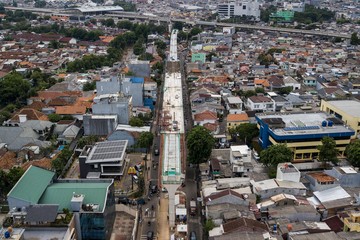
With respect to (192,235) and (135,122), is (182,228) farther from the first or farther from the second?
(135,122)

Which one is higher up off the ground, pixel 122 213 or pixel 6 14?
pixel 6 14

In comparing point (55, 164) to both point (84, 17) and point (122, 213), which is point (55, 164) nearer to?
point (122, 213)

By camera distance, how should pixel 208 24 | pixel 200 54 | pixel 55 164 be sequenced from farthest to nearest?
pixel 208 24 → pixel 200 54 → pixel 55 164

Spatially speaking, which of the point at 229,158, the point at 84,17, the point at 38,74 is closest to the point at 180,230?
the point at 229,158

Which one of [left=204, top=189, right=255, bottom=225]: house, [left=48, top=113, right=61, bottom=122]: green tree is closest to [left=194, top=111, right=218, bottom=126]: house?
[left=48, top=113, right=61, bottom=122]: green tree

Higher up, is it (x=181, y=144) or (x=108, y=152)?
(x=108, y=152)

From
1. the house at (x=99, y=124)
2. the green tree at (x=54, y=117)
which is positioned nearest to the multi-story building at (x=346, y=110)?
the house at (x=99, y=124)

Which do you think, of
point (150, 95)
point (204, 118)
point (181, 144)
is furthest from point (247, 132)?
point (150, 95)

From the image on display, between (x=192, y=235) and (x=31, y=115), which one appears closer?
(x=192, y=235)
